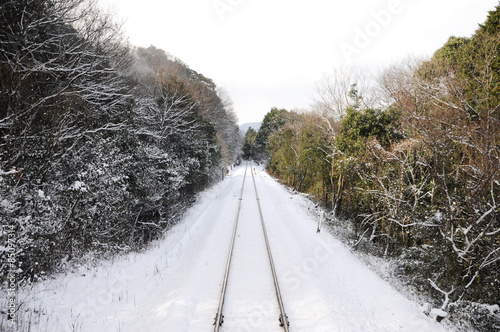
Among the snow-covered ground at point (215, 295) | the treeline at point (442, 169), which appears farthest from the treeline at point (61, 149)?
the treeline at point (442, 169)

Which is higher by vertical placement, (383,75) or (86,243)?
(383,75)

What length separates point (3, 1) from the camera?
6328 mm

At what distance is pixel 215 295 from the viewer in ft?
19.4

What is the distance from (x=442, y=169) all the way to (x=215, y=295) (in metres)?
8.04

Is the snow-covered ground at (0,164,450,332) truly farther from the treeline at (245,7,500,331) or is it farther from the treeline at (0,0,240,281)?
the treeline at (245,7,500,331)

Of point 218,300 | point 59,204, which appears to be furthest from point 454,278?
point 59,204

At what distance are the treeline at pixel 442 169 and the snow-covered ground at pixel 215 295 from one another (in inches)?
91.5

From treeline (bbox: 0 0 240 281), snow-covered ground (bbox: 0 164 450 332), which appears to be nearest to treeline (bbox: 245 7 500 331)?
snow-covered ground (bbox: 0 164 450 332)

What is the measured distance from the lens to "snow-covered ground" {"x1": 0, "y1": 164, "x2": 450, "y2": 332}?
4934 mm

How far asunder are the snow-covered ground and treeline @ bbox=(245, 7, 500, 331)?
233cm

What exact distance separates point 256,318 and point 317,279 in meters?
2.59

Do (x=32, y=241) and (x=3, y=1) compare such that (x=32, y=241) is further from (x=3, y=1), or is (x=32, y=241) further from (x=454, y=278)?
(x=454, y=278)

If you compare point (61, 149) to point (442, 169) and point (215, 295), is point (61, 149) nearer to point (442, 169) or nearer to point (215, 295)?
point (215, 295)

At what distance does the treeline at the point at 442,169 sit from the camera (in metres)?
6.78
